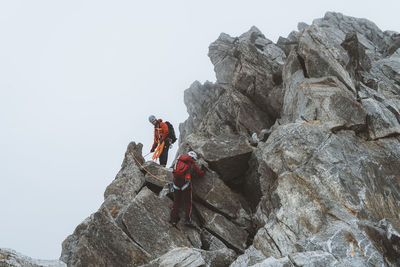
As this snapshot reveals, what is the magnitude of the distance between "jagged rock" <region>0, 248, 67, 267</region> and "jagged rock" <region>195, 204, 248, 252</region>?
880 centimetres

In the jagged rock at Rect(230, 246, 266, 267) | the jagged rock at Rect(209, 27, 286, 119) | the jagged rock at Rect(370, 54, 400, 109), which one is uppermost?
the jagged rock at Rect(209, 27, 286, 119)

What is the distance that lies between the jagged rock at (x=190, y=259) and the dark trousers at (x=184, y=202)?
12.4ft

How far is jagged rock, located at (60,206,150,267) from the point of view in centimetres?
1558

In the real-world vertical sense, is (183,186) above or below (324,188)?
above

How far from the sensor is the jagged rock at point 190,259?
514 inches

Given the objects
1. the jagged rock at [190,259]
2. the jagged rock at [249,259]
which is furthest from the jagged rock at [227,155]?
the jagged rock at [249,259]

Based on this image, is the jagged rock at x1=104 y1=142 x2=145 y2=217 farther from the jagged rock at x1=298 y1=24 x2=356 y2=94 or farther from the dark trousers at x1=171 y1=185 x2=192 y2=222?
the jagged rock at x1=298 y1=24 x2=356 y2=94

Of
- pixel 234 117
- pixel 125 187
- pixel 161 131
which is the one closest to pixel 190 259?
pixel 125 187

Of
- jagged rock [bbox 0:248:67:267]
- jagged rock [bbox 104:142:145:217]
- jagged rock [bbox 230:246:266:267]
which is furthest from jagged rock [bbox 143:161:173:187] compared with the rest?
jagged rock [bbox 0:248:67:267]

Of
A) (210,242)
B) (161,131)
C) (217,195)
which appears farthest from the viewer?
(161,131)

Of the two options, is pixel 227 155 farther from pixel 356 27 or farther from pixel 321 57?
pixel 356 27

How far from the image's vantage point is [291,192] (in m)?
15.6

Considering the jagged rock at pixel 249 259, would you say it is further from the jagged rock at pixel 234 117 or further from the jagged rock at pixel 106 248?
the jagged rock at pixel 234 117

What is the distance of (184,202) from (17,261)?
373 inches
